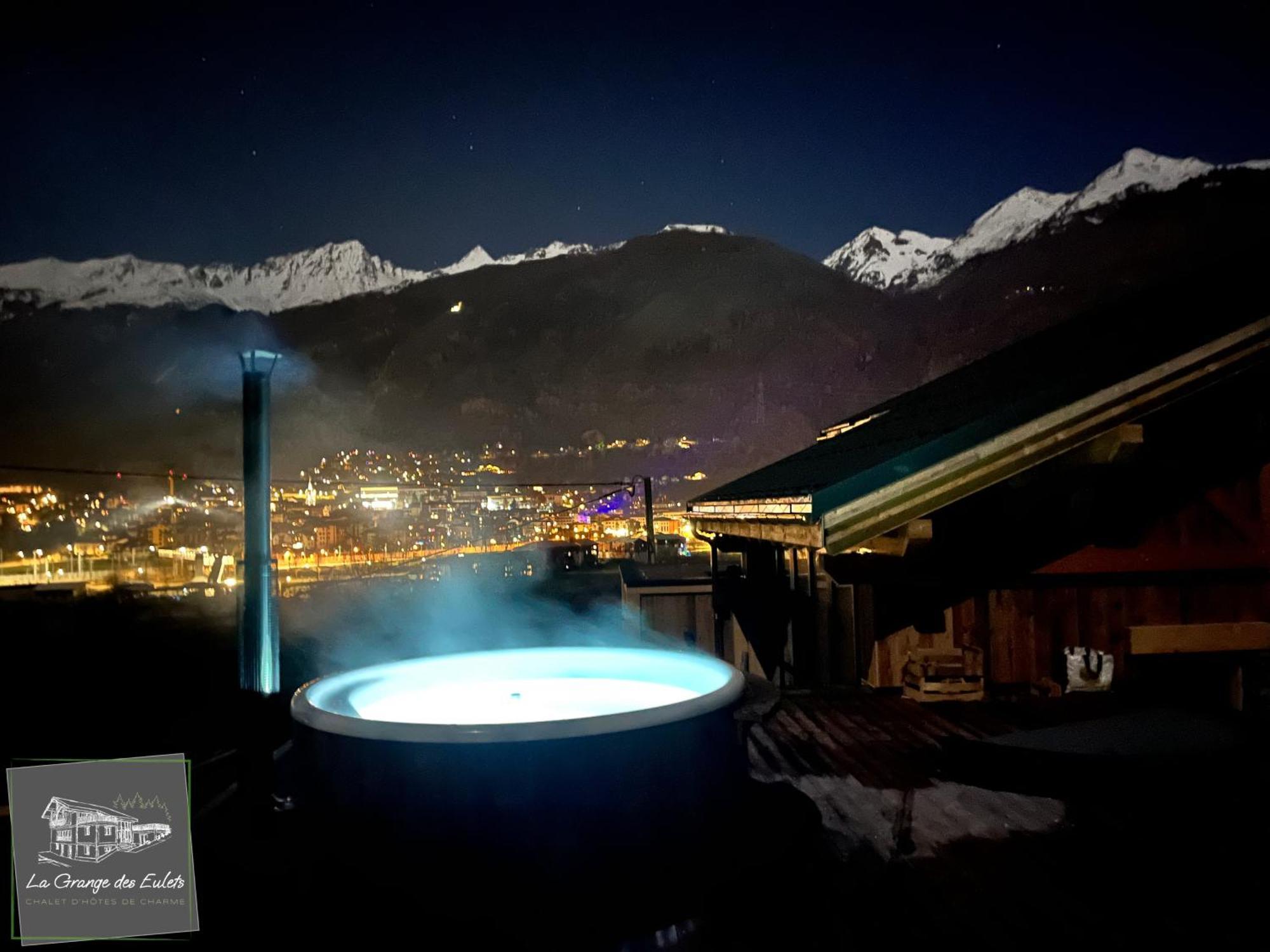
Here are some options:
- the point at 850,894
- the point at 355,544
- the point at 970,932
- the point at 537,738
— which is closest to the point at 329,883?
the point at 537,738

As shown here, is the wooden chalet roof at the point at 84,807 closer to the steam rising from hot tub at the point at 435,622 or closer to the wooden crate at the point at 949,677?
the wooden crate at the point at 949,677

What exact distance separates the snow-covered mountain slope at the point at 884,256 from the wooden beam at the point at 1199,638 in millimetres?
91983

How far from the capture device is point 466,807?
3.01 meters

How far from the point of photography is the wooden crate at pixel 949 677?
21.4ft

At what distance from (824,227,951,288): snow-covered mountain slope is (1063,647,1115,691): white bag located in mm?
92242

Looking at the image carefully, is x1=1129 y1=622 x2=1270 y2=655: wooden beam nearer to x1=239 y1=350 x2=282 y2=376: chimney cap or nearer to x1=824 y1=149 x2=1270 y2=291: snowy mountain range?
x1=239 y1=350 x2=282 y2=376: chimney cap

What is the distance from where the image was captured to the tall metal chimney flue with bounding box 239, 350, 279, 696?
20.4 feet

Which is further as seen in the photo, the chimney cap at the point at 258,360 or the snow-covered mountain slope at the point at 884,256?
the snow-covered mountain slope at the point at 884,256

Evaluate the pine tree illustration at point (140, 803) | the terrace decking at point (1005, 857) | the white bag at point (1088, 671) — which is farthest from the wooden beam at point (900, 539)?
the pine tree illustration at point (140, 803)

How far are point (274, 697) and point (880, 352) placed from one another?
79.5 m

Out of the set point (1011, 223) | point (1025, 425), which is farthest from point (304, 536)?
point (1011, 223)

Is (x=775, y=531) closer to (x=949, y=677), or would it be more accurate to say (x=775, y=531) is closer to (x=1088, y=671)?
(x=949, y=677)

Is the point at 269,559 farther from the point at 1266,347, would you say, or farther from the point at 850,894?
the point at 1266,347

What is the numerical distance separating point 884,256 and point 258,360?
107609 millimetres
